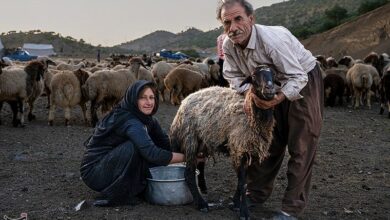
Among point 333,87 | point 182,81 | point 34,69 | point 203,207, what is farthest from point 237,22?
point 333,87

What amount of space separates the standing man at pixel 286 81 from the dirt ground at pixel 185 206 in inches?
26.1

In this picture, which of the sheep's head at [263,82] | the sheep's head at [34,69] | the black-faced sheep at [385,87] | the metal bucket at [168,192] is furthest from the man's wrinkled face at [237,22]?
the black-faced sheep at [385,87]

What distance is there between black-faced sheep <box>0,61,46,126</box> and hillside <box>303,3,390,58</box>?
2567 centimetres

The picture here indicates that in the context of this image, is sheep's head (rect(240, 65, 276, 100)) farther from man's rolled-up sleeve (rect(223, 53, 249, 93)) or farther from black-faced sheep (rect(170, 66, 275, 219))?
man's rolled-up sleeve (rect(223, 53, 249, 93))

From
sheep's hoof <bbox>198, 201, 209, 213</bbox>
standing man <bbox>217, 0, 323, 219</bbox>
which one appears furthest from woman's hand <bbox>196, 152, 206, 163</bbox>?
standing man <bbox>217, 0, 323, 219</bbox>

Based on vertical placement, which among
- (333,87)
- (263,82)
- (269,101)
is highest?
(263,82)

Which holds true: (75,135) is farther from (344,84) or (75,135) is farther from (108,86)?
(344,84)

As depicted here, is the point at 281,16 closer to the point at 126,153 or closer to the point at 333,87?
the point at 333,87

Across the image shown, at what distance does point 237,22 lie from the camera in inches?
191

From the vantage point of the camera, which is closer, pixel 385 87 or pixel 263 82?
pixel 263 82

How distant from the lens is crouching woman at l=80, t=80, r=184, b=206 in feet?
18.5

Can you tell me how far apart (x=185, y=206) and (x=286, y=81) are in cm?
185

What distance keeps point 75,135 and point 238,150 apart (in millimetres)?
6144

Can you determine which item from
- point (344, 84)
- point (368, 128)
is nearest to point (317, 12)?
point (344, 84)
